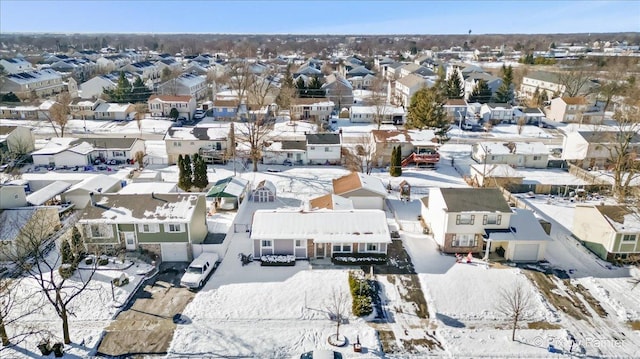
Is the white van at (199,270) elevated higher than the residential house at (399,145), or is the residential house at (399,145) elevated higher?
the residential house at (399,145)

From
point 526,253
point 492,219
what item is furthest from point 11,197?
point 526,253

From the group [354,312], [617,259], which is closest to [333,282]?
[354,312]

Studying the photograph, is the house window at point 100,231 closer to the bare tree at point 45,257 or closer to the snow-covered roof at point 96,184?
the bare tree at point 45,257

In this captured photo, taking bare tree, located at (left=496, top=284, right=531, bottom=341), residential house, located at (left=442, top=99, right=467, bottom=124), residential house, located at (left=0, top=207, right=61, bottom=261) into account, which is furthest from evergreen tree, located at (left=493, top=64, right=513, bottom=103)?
residential house, located at (left=0, top=207, right=61, bottom=261)

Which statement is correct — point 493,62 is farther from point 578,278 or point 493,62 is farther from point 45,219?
point 45,219

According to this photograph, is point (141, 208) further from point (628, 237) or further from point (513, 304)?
point (628, 237)

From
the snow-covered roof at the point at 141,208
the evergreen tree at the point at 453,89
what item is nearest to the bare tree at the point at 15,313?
the snow-covered roof at the point at 141,208
